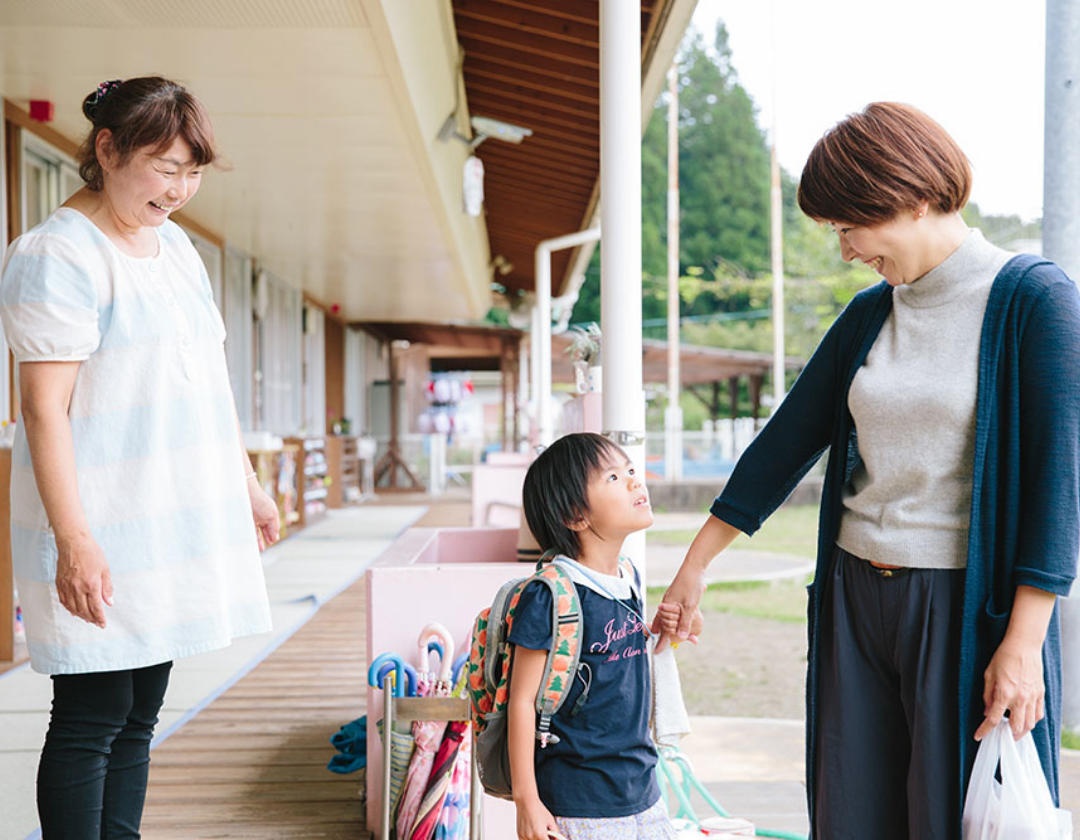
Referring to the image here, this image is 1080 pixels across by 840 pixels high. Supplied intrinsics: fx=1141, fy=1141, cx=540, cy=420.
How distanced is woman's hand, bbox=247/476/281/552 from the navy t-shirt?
56cm

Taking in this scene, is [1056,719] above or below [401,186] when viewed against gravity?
below

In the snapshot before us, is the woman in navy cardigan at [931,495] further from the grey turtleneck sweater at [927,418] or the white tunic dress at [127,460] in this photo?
the white tunic dress at [127,460]

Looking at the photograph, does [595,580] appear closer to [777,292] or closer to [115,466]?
[115,466]

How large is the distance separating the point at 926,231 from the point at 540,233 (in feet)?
26.8

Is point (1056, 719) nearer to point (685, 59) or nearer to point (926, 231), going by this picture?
point (926, 231)

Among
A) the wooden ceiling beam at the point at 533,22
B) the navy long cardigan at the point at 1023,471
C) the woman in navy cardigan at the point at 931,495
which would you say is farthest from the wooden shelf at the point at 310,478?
the navy long cardigan at the point at 1023,471

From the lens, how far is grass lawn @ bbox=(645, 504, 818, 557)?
1153 cm

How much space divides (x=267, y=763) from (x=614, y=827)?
169 centimetres

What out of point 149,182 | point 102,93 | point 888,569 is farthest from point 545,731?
point 102,93

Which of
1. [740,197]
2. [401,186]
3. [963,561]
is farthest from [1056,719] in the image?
[740,197]

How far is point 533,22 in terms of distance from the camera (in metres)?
4.69

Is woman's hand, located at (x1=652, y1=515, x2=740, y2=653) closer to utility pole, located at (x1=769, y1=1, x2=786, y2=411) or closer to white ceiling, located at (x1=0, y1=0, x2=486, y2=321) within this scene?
white ceiling, located at (x1=0, y1=0, x2=486, y2=321)

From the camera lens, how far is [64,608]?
161cm

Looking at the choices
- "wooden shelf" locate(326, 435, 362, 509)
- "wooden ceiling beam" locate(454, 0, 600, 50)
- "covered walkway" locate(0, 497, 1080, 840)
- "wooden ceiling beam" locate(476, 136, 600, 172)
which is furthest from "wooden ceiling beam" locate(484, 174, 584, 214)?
"wooden shelf" locate(326, 435, 362, 509)
